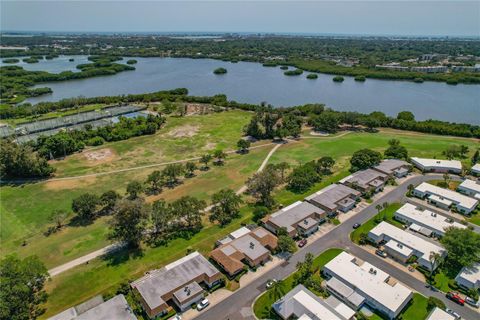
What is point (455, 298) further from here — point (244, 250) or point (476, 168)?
point (476, 168)

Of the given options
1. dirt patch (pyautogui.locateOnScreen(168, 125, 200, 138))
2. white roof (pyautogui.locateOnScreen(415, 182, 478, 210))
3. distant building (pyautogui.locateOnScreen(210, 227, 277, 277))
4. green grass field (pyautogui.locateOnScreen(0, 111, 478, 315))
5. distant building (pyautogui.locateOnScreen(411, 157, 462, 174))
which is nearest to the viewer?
distant building (pyautogui.locateOnScreen(210, 227, 277, 277))

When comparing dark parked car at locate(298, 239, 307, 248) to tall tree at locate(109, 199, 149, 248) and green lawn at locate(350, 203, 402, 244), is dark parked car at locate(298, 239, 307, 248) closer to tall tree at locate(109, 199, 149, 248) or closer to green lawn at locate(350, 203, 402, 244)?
green lawn at locate(350, 203, 402, 244)

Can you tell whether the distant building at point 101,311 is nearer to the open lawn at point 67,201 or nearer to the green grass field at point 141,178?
the green grass field at point 141,178

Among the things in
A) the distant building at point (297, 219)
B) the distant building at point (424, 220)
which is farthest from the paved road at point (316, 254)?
the distant building at point (424, 220)

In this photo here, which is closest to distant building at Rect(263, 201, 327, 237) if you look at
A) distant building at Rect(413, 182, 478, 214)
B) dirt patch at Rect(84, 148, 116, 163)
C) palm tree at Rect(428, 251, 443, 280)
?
palm tree at Rect(428, 251, 443, 280)

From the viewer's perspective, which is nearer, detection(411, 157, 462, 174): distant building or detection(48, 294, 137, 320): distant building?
Result: detection(48, 294, 137, 320): distant building

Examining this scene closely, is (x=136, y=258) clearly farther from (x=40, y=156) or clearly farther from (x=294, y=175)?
(x=40, y=156)

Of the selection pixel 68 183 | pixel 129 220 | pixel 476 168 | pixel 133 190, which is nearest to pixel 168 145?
pixel 68 183
